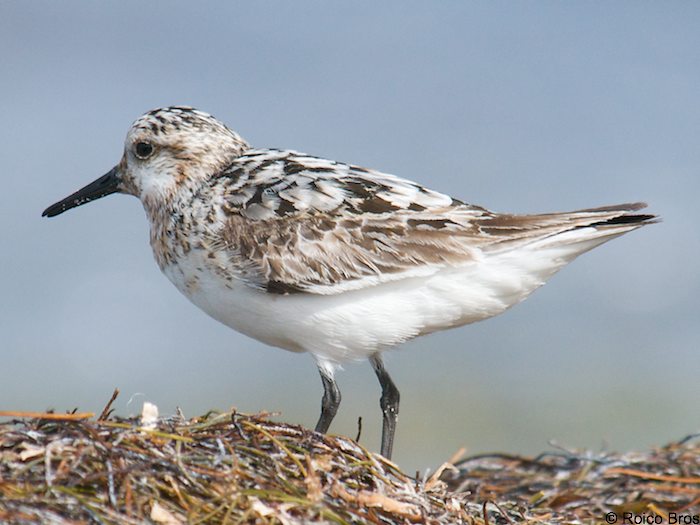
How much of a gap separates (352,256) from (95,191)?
184cm

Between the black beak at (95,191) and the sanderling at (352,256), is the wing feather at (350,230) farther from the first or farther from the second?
the black beak at (95,191)

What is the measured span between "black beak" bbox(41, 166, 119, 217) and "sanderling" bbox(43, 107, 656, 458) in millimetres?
828

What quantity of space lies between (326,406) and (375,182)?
3.81 ft

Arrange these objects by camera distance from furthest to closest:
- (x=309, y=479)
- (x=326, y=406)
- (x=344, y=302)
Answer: (x=326, y=406), (x=344, y=302), (x=309, y=479)

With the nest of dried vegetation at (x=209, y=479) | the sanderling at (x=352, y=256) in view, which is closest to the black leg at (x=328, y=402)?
the sanderling at (x=352, y=256)

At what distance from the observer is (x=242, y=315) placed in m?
4.77

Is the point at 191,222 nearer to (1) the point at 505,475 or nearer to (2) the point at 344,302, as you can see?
(2) the point at 344,302

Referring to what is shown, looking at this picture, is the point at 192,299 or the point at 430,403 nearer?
the point at 192,299

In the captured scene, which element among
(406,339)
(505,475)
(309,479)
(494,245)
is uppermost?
(494,245)

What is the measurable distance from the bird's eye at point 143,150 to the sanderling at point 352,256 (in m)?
0.60

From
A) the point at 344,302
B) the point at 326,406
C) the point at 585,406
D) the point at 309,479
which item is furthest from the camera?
the point at 585,406

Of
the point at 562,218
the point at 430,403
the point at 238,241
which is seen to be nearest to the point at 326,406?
the point at 238,241

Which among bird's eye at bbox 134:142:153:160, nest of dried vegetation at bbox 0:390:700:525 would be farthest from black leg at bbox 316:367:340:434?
bird's eye at bbox 134:142:153:160

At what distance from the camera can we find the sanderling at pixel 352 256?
472cm
